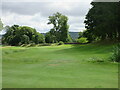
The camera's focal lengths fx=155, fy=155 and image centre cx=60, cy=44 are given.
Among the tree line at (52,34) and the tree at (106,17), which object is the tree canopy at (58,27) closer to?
the tree line at (52,34)

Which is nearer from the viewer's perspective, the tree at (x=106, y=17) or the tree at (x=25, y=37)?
the tree at (x=106, y=17)

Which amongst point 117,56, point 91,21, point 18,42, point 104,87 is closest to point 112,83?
point 104,87

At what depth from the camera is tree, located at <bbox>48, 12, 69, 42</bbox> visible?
64.1 m

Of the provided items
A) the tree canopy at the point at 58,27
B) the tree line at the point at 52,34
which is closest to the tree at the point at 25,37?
the tree line at the point at 52,34

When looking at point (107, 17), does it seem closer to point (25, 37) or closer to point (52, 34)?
point (52, 34)

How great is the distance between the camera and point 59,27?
65.5 m

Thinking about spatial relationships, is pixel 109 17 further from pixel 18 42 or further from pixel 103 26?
pixel 18 42

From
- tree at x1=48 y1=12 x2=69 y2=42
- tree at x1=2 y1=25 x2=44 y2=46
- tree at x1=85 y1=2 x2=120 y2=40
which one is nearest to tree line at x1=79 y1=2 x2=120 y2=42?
tree at x1=85 y1=2 x2=120 y2=40

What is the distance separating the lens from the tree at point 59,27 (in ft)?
210

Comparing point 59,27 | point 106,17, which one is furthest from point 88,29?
point 59,27

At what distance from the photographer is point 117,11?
2842 centimetres

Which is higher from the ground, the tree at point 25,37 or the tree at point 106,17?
the tree at point 106,17

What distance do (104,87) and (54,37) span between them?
5961cm

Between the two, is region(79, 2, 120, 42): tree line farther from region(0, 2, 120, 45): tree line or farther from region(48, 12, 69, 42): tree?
region(48, 12, 69, 42): tree
